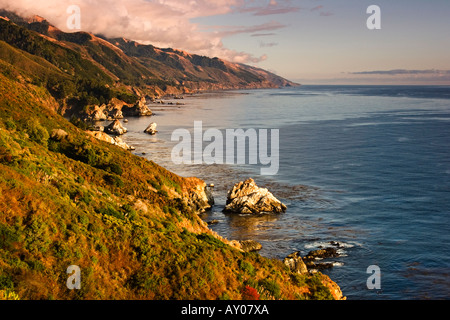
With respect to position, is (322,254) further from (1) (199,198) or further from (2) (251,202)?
(1) (199,198)

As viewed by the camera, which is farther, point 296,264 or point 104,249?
point 296,264

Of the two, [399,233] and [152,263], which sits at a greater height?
[152,263]

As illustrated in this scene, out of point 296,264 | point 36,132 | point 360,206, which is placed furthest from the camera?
point 360,206

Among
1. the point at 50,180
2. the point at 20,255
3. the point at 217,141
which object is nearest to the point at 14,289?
the point at 20,255

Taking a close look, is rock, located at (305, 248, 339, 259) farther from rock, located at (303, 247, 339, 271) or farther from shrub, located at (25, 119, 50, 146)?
shrub, located at (25, 119, 50, 146)

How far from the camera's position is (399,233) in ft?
198

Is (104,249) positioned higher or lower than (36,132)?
lower

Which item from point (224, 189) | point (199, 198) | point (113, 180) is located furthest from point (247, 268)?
point (224, 189)

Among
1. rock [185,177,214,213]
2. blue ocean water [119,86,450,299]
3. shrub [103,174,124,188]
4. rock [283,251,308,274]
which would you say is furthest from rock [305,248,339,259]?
shrub [103,174,124,188]

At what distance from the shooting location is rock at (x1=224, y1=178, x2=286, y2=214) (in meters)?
71.1

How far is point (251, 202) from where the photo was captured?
71.7 meters

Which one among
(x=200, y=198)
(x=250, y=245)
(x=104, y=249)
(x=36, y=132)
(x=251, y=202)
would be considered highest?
(x=36, y=132)

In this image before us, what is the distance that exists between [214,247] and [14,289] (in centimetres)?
1889

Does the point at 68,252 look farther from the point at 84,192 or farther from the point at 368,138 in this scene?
the point at 368,138
